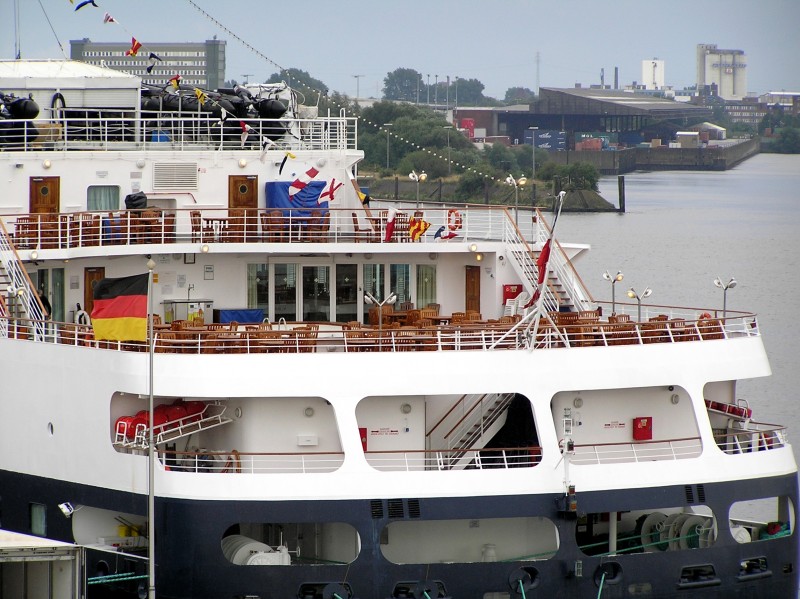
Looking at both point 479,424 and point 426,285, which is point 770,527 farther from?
point 426,285

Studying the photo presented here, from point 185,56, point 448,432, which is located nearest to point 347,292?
point 448,432

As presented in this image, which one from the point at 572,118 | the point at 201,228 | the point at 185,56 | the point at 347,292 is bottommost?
the point at 347,292

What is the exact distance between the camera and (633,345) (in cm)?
2361

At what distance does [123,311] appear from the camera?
23.1 meters

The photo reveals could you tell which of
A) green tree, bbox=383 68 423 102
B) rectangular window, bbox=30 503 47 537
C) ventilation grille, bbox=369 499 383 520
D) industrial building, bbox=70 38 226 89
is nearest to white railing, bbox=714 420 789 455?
ventilation grille, bbox=369 499 383 520

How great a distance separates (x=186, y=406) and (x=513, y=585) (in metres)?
5.67

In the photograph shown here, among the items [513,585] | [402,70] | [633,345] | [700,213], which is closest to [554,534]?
[513,585]

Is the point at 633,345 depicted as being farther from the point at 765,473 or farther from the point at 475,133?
the point at 475,133

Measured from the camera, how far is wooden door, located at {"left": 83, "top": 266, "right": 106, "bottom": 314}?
27938 mm

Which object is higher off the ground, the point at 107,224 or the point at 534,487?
the point at 107,224

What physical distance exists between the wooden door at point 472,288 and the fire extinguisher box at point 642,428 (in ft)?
18.2

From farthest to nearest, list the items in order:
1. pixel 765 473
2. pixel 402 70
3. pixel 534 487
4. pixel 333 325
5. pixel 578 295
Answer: pixel 402 70 < pixel 578 295 < pixel 333 325 < pixel 765 473 < pixel 534 487

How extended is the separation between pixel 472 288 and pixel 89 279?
23.6 feet

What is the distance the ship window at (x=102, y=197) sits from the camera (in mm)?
29375
